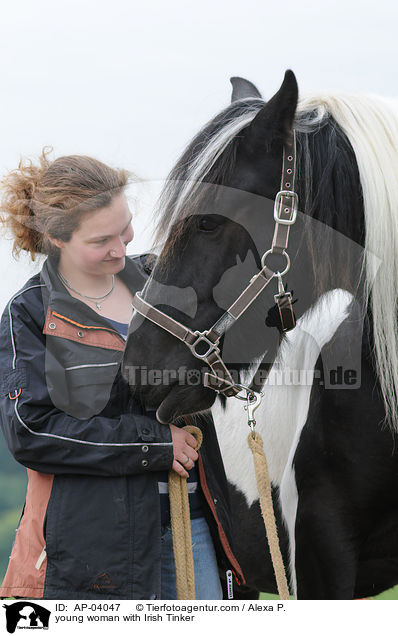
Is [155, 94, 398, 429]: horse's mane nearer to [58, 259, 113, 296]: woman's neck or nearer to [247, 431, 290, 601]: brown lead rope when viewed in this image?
[58, 259, 113, 296]: woman's neck

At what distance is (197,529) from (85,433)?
1.59ft

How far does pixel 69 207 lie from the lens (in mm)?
1801

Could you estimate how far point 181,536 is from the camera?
170cm

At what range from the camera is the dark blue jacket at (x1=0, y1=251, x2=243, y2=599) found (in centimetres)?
160

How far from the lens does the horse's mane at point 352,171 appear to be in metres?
1.62

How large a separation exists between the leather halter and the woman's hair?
35cm

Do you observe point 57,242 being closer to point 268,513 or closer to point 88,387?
point 88,387

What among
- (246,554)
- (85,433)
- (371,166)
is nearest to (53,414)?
(85,433)

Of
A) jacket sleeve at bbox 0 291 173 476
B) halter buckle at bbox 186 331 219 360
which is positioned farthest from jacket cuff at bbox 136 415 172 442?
halter buckle at bbox 186 331 219 360

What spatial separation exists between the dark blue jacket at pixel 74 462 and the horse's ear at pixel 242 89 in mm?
865

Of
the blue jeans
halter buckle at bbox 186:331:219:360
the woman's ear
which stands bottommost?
the blue jeans

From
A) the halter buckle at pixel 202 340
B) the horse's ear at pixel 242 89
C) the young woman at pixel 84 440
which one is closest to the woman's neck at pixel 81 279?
the young woman at pixel 84 440
